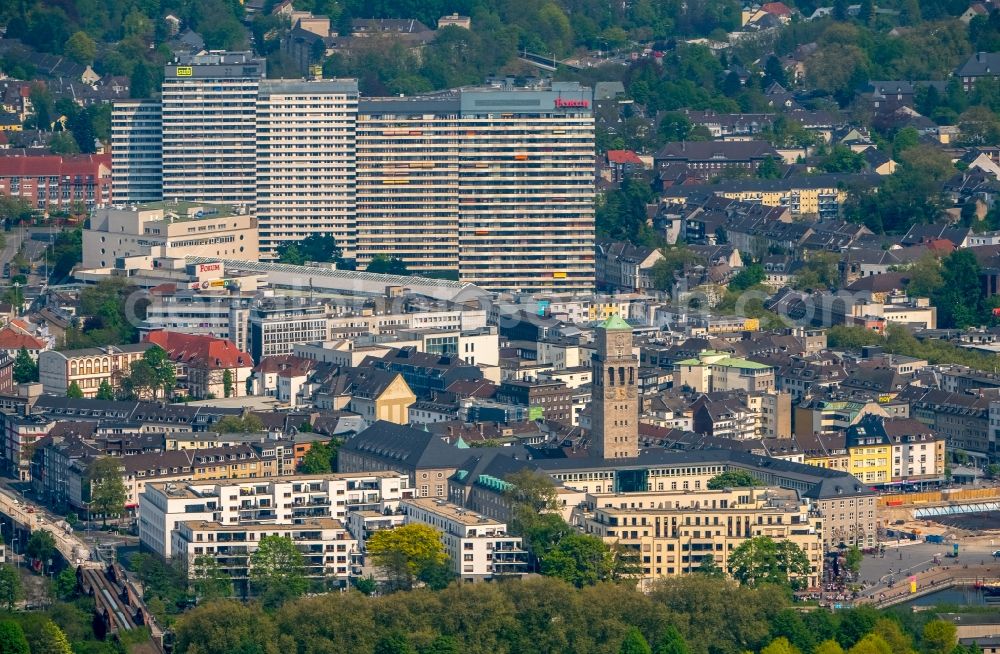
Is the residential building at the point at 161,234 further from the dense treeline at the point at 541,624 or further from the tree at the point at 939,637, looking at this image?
→ the tree at the point at 939,637

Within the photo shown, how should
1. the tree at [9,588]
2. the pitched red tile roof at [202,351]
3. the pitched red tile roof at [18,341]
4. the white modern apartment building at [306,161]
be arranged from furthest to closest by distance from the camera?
the white modern apartment building at [306,161] → the pitched red tile roof at [18,341] → the pitched red tile roof at [202,351] → the tree at [9,588]

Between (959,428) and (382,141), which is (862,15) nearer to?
(382,141)

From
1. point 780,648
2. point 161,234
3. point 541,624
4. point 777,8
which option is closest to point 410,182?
point 161,234

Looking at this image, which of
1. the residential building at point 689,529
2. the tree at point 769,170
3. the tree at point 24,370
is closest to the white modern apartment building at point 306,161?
the tree at point 769,170

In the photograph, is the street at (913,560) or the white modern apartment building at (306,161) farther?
the white modern apartment building at (306,161)

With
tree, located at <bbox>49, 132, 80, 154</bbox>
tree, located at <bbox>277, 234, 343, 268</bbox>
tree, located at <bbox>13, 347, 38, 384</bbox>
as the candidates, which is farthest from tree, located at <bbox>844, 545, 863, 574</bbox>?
tree, located at <bbox>49, 132, 80, 154</bbox>

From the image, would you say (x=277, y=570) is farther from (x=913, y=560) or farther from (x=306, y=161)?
(x=306, y=161)
